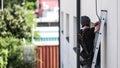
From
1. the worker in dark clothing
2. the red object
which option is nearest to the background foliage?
the red object

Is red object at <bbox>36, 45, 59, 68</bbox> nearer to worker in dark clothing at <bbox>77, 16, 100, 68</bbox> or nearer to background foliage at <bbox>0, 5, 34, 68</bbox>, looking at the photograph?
background foliage at <bbox>0, 5, 34, 68</bbox>

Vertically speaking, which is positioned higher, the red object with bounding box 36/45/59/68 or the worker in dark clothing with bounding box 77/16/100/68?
the worker in dark clothing with bounding box 77/16/100/68

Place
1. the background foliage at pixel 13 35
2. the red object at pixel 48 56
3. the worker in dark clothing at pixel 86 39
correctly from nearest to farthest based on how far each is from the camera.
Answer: the worker in dark clothing at pixel 86 39 < the background foliage at pixel 13 35 < the red object at pixel 48 56

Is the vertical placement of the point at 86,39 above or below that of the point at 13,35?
above

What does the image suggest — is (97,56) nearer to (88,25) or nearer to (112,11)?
(88,25)

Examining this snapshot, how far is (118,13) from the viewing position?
6.50m

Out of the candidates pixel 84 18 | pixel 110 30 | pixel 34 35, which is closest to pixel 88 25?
pixel 84 18

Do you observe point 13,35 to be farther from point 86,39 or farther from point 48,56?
point 86,39

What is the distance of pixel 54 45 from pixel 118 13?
640 inches

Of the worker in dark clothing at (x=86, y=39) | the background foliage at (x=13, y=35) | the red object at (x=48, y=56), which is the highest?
the worker in dark clothing at (x=86, y=39)

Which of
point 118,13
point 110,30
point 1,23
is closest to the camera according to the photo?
point 118,13

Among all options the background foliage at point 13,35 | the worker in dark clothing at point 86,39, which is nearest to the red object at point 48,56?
the background foliage at point 13,35

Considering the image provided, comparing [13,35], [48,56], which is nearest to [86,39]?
[48,56]

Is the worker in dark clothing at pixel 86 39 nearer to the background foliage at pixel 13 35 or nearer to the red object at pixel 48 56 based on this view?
the background foliage at pixel 13 35
